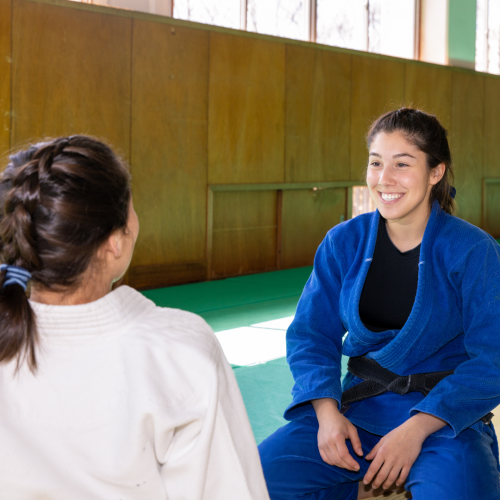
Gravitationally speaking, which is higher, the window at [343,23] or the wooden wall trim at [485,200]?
the window at [343,23]

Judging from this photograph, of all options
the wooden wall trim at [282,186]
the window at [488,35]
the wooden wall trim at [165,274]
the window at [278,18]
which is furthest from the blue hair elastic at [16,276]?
the window at [488,35]

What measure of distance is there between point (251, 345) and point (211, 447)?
2.55 meters

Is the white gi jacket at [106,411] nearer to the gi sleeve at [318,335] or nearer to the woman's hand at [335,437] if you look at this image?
the woman's hand at [335,437]

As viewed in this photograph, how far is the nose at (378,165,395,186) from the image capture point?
5.65ft

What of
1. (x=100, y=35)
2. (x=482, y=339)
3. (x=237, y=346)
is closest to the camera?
(x=482, y=339)

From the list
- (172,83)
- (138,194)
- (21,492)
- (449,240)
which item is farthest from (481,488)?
(172,83)

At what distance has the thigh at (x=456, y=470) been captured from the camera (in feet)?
4.50

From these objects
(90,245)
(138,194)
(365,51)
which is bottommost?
(90,245)

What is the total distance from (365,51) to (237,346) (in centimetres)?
427

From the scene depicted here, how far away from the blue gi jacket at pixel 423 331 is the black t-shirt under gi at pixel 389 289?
0.04m

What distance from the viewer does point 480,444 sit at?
4.85 feet

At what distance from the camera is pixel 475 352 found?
1.53 metres

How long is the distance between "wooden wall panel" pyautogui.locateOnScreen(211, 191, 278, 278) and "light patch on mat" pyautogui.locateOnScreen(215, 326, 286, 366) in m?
1.81

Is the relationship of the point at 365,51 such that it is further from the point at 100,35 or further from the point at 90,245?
the point at 90,245
